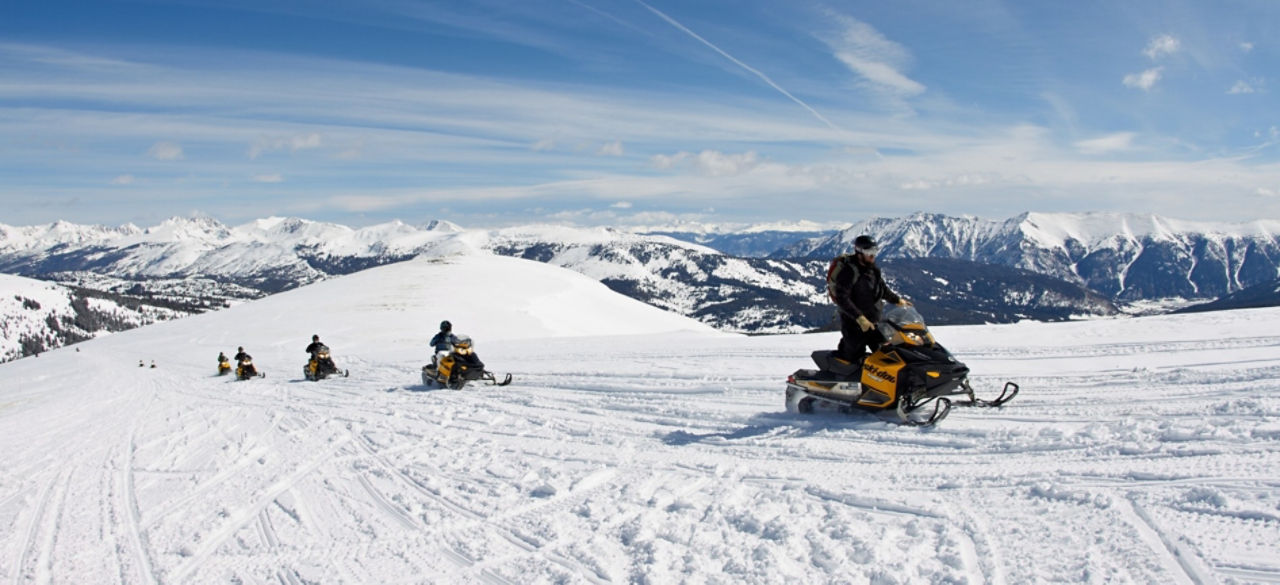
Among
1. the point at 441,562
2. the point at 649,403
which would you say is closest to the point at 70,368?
the point at 649,403

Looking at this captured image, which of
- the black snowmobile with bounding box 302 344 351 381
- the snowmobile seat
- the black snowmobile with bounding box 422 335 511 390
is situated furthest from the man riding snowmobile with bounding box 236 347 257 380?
the snowmobile seat

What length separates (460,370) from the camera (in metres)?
16.5

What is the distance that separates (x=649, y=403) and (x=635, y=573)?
6.54 metres

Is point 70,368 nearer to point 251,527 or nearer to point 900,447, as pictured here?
point 251,527

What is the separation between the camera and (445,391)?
16078 mm

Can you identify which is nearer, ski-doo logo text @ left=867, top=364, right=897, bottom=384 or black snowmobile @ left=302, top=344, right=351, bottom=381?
ski-doo logo text @ left=867, top=364, right=897, bottom=384

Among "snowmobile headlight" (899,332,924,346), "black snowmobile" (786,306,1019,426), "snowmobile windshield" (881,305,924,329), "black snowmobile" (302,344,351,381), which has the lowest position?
"black snowmobile" (302,344,351,381)

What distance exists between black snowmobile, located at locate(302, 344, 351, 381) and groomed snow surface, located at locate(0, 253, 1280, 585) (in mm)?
6021

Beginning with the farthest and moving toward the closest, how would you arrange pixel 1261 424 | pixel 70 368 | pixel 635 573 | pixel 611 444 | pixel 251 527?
pixel 70 368 → pixel 611 444 → pixel 251 527 → pixel 1261 424 → pixel 635 573

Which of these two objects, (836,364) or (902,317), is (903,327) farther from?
(836,364)

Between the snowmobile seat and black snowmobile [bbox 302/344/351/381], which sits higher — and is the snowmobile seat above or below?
above

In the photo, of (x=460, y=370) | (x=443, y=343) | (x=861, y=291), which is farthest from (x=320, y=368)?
(x=861, y=291)

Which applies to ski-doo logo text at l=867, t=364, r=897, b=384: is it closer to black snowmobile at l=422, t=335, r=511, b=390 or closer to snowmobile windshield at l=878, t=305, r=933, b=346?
snowmobile windshield at l=878, t=305, r=933, b=346

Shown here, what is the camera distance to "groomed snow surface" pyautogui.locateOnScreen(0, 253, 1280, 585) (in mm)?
4906
